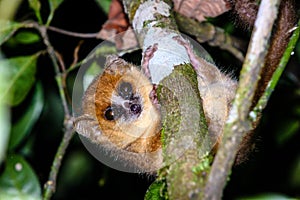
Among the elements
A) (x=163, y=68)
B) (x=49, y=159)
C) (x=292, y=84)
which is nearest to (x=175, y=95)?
(x=163, y=68)

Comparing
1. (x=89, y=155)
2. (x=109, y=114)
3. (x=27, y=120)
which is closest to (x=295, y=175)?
(x=89, y=155)

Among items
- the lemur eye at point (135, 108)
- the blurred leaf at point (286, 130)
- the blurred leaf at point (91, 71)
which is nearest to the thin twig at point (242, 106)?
the lemur eye at point (135, 108)

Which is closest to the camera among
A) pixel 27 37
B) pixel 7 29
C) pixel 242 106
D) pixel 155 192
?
pixel 242 106

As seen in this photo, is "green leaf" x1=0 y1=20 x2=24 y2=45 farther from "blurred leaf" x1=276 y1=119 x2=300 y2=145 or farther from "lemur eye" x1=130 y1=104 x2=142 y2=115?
"blurred leaf" x1=276 y1=119 x2=300 y2=145

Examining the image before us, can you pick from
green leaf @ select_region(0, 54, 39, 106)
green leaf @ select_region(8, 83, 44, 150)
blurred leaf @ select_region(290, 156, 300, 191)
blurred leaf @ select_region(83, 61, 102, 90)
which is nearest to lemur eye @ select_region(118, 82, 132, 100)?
blurred leaf @ select_region(83, 61, 102, 90)

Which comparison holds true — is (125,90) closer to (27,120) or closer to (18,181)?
(18,181)
